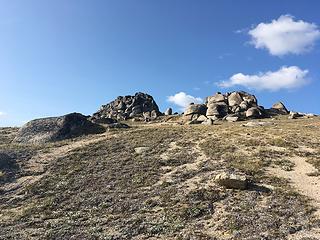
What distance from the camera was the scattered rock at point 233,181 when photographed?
30.7 metres

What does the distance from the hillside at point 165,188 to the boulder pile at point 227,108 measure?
102 feet

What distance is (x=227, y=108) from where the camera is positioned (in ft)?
296

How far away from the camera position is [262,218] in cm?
2545

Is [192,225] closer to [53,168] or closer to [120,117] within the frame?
[53,168]

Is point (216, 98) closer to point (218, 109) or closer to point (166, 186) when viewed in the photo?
point (218, 109)

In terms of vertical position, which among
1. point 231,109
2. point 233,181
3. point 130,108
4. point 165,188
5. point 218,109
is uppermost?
point 130,108

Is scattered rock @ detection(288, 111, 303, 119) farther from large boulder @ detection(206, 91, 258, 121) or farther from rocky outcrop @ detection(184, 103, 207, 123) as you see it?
rocky outcrop @ detection(184, 103, 207, 123)

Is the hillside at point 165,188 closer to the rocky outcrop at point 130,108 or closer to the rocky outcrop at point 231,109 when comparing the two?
the rocky outcrop at point 231,109

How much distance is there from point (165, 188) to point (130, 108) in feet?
283

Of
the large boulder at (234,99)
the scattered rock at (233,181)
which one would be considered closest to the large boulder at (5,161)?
the scattered rock at (233,181)

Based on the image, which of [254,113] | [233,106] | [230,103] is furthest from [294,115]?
[230,103]

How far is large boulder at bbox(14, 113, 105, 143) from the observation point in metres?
59.8

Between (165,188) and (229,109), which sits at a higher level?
(229,109)

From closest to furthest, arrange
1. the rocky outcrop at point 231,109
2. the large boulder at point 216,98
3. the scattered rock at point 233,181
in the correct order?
the scattered rock at point 233,181
the rocky outcrop at point 231,109
the large boulder at point 216,98
